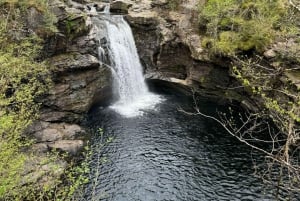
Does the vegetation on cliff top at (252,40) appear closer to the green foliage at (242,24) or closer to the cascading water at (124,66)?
the green foliage at (242,24)

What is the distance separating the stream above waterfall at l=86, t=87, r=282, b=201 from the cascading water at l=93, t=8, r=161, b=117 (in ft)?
8.08

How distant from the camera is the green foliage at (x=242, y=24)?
1138 inches

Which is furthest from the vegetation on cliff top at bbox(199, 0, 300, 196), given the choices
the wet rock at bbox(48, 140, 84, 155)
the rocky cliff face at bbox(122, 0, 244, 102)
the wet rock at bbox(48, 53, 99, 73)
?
the wet rock at bbox(48, 140, 84, 155)

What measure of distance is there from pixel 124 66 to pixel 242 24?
13165mm

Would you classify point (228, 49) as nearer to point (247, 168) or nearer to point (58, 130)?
point (247, 168)

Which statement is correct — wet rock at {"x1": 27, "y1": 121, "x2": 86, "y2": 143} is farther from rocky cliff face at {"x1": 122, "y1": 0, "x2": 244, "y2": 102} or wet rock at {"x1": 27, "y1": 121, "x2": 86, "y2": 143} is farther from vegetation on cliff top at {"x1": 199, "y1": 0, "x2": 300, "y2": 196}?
vegetation on cliff top at {"x1": 199, "y1": 0, "x2": 300, "y2": 196}

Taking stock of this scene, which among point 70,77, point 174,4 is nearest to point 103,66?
point 70,77

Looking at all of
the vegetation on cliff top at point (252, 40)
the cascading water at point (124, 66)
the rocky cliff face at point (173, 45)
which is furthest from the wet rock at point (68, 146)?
the rocky cliff face at point (173, 45)

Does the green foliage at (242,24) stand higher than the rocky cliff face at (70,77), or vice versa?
the green foliage at (242,24)

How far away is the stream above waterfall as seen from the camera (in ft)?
67.0

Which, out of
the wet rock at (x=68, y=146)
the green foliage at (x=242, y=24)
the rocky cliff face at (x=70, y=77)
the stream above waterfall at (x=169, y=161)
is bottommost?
the stream above waterfall at (x=169, y=161)

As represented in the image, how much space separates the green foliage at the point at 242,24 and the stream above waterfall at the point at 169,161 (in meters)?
7.23

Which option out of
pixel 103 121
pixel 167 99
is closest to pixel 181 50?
pixel 167 99

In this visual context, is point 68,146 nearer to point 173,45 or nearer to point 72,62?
point 72,62
